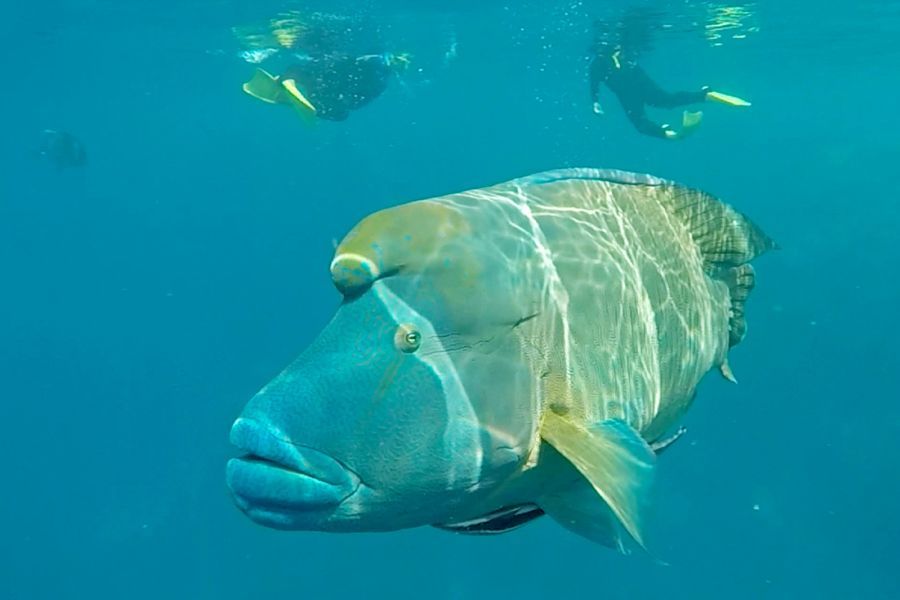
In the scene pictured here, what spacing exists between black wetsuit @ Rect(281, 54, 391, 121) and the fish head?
39.0 ft

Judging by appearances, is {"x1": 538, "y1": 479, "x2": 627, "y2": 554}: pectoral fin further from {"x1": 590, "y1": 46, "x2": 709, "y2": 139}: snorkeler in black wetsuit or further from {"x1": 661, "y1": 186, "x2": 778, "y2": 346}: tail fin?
{"x1": 590, "y1": 46, "x2": 709, "y2": 139}: snorkeler in black wetsuit

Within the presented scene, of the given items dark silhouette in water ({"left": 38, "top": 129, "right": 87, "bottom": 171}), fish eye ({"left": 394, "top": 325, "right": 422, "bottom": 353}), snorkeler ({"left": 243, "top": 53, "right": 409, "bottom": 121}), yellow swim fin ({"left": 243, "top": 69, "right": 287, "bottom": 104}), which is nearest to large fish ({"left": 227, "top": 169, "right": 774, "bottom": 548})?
fish eye ({"left": 394, "top": 325, "right": 422, "bottom": 353})

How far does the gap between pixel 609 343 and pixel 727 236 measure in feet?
3.67

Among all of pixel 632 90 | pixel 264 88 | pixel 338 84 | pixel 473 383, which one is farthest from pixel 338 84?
pixel 473 383

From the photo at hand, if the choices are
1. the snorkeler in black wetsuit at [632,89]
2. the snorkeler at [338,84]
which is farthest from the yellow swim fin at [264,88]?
the snorkeler in black wetsuit at [632,89]

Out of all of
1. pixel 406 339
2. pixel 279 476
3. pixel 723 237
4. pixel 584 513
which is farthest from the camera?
pixel 723 237

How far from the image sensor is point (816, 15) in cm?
2245

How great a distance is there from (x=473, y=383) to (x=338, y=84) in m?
13.5

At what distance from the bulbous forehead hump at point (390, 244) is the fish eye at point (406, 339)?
6.1 inches

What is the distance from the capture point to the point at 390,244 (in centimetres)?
197

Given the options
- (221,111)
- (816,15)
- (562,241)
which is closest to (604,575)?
(562,241)

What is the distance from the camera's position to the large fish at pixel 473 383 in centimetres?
183

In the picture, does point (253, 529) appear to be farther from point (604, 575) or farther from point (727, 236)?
point (727, 236)

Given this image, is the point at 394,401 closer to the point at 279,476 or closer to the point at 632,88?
the point at 279,476
